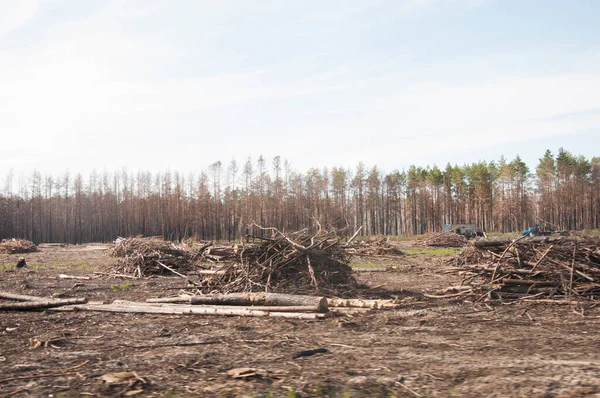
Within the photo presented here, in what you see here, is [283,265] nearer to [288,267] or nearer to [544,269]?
[288,267]

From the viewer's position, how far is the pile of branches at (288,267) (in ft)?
Answer: 33.1

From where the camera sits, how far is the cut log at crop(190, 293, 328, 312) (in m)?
8.05

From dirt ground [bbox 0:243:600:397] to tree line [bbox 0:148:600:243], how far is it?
166 ft


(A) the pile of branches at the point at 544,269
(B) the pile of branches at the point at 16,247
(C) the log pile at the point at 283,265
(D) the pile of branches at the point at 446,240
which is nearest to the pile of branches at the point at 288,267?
(C) the log pile at the point at 283,265

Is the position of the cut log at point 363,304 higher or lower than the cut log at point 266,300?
lower

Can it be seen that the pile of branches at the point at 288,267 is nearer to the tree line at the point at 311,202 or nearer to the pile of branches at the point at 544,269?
the pile of branches at the point at 544,269

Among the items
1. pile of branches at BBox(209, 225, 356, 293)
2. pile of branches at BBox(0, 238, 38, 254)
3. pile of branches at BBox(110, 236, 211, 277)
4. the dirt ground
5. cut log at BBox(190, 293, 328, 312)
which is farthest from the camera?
pile of branches at BBox(0, 238, 38, 254)

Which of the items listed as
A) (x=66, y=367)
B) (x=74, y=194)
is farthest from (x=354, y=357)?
(x=74, y=194)

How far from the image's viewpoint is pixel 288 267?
1050 cm

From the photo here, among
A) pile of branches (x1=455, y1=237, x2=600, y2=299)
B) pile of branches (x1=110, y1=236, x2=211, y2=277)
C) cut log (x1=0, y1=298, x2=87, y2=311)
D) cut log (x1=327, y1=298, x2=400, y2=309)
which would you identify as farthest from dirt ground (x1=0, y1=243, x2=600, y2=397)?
pile of branches (x1=110, y1=236, x2=211, y2=277)

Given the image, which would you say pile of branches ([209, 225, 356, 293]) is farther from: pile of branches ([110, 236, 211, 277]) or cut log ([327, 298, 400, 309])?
pile of branches ([110, 236, 211, 277])

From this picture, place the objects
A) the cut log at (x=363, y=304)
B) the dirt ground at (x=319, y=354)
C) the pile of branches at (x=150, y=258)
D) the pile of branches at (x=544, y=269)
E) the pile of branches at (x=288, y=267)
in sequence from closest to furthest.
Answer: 1. the dirt ground at (x=319, y=354)
2. the cut log at (x=363, y=304)
3. the pile of branches at (x=544, y=269)
4. the pile of branches at (x=288, y=267)
5. the pile of branches at (x=150, y=258)

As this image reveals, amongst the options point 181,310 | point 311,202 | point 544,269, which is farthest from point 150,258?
point 311,202

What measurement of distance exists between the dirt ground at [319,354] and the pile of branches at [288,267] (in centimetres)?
212
